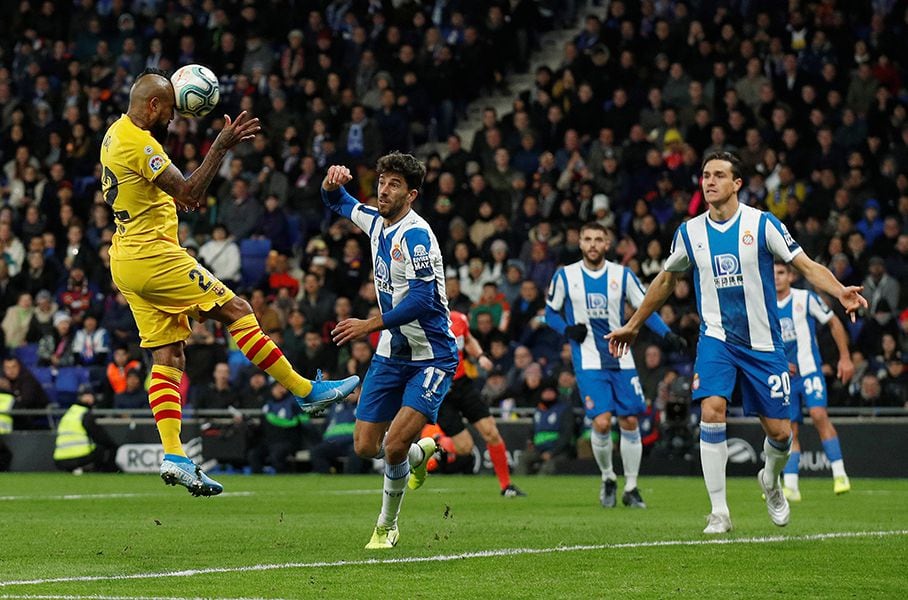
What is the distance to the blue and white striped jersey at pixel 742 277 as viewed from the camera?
10.5m

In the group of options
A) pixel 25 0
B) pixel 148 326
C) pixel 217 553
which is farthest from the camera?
pixel 25 0

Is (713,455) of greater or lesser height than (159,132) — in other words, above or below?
below

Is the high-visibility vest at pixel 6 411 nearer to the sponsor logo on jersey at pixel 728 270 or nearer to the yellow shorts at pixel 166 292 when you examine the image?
the yellow shorts at pixel 166 292

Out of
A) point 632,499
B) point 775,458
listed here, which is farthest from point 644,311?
point 632,499

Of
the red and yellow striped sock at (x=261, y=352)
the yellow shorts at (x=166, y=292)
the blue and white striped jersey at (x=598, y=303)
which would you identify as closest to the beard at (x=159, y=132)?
the yellow shorts at (x=166, y=292)

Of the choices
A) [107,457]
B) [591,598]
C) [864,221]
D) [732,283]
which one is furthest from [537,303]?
[591,598]

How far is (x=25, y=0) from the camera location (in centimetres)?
3206

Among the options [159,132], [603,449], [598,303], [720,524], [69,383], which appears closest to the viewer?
[159,132]

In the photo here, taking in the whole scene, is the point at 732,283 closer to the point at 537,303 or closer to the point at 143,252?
the point at 143,252

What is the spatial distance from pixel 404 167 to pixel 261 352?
1.54 metres

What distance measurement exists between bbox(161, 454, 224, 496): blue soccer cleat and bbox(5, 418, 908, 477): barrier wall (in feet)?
39.0

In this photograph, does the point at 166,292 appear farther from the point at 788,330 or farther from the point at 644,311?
the point at 788,330

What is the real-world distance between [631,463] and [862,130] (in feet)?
32.2

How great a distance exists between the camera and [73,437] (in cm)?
2223
